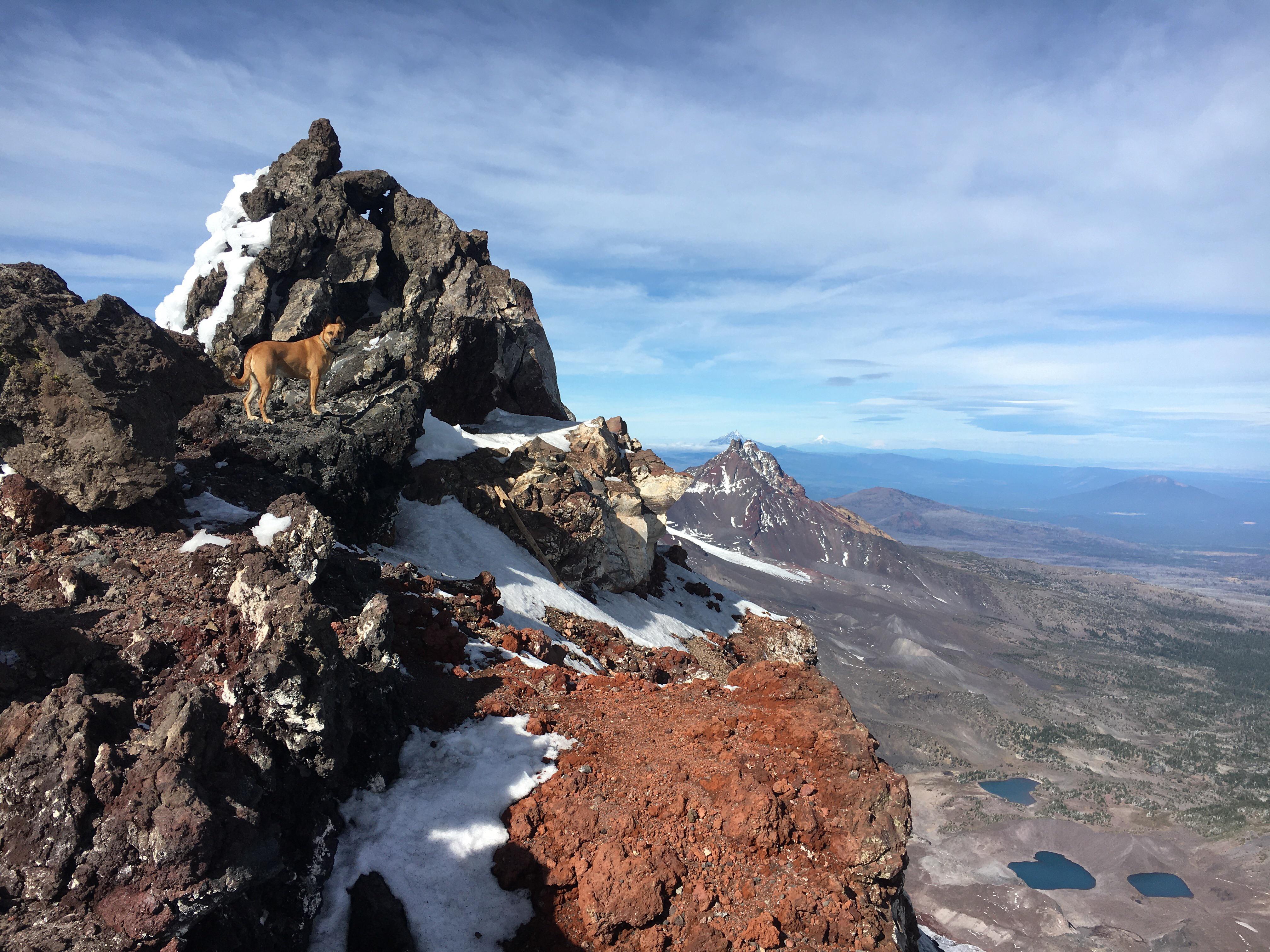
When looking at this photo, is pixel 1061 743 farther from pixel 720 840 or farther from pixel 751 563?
pixel 720 840

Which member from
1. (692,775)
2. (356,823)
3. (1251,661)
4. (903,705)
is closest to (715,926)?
(692,775)

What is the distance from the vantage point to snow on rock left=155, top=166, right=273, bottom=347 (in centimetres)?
2389

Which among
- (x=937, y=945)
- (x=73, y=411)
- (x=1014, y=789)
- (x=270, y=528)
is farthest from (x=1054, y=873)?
(x=73, y=411)

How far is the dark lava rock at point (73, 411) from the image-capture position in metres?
9.39

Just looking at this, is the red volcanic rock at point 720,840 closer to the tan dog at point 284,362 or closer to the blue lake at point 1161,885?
the tan dog at point 284,362

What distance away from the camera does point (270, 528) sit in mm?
9539

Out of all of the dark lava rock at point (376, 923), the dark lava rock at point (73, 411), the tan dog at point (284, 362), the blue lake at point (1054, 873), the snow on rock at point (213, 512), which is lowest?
the blue lake at point (1054, 873)

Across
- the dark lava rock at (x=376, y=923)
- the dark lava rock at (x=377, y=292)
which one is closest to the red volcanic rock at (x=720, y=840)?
the dark lava rock at (x=376, y=923)

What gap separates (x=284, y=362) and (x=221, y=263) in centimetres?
1286

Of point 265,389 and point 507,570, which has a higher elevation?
point 265,389

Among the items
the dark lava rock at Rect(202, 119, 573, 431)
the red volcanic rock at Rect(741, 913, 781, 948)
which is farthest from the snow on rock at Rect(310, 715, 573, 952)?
the dark lava rock at Rect(202, 119, 573, 431)

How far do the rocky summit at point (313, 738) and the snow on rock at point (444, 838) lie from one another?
3 cm

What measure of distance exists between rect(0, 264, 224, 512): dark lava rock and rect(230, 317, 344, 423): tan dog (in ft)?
16.3

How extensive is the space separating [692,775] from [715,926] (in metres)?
1.93
